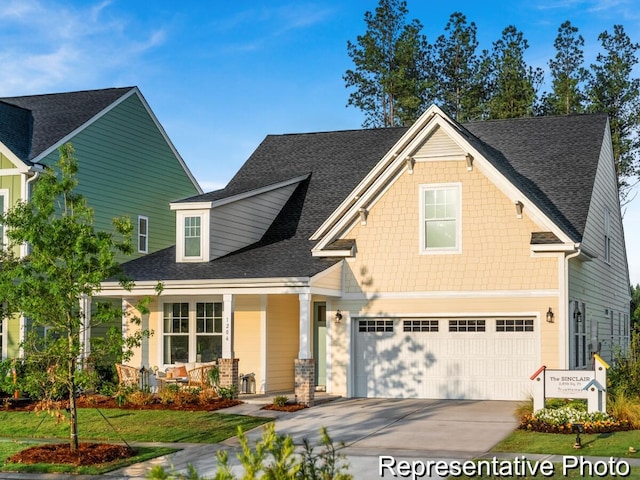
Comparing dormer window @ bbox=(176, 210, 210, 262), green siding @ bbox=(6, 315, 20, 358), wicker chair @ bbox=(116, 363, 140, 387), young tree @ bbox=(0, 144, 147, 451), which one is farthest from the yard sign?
green siding @ bbox=(6, 315, 20, 358)

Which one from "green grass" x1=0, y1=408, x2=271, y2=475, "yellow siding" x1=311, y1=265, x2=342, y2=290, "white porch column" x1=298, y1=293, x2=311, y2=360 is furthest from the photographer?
"yellow siding" x1=311, y1=265, x2=342, y2=290

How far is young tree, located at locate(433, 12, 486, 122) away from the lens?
4391cm

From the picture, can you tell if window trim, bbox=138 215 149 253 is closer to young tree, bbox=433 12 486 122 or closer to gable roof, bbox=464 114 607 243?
gable roof, bbox=464 114 607 243

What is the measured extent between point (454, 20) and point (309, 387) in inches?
1125

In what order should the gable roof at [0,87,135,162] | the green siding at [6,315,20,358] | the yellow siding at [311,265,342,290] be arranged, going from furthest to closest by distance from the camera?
the gable roof at [0,87,135,162]
the green siding at [6,315,20,358]
the yellow siding at [311,265,342,290]

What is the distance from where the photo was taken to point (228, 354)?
72.2 ft

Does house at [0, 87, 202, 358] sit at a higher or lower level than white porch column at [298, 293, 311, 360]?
higher

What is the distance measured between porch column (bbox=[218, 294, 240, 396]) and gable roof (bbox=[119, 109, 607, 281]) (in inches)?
32.2

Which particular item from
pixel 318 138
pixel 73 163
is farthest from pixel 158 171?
pixel 73 163

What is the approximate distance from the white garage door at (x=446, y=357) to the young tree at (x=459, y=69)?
2285 centimetres

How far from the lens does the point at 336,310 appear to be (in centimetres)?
2347

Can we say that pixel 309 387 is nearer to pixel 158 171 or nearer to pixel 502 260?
pixel 502 260

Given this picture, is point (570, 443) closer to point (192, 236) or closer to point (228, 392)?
point (228, 392)

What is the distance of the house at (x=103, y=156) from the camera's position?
25.2 meters
